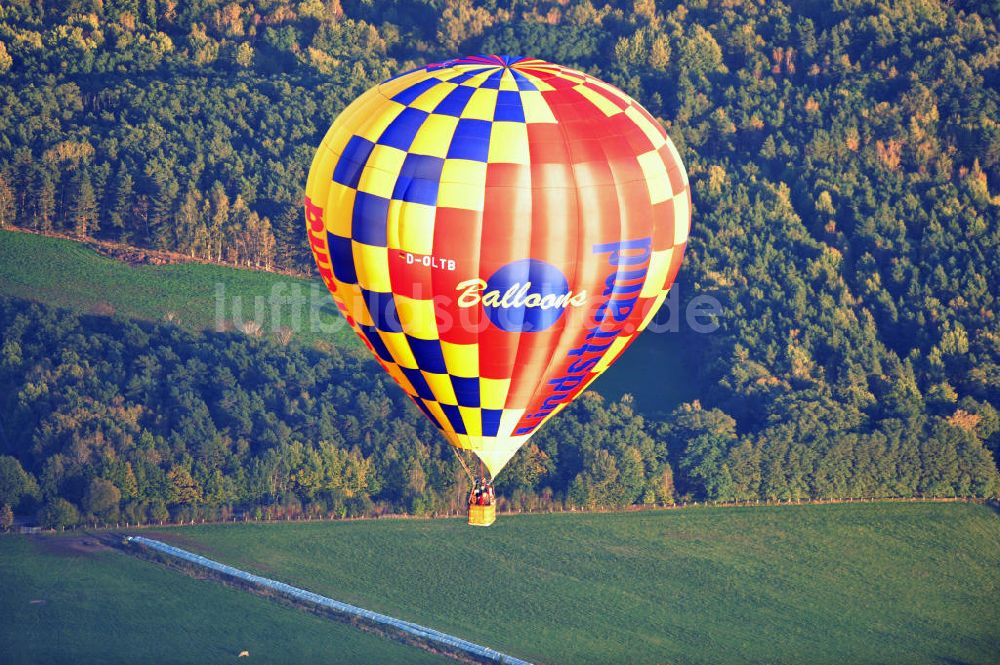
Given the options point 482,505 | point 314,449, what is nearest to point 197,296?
point 314,449

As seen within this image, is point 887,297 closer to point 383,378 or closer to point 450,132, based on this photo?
point 383,378

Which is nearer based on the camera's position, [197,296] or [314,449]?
[314,449]

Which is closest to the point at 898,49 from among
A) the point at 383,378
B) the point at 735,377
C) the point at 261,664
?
the point at 735,377

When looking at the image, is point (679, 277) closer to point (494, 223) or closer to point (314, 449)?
point (314, 449)

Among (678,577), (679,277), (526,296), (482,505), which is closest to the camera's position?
(526,296)

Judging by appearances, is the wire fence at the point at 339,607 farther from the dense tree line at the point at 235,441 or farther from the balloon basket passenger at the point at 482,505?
the balloon basket passenger at the point at 482,505

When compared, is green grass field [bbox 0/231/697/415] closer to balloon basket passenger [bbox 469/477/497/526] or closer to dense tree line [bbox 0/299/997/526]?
dense tree line [bbox 0/299/997/526]

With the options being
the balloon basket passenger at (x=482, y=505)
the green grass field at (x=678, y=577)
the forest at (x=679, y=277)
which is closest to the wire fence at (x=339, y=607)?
the green grass field at (x=678, y=577)
